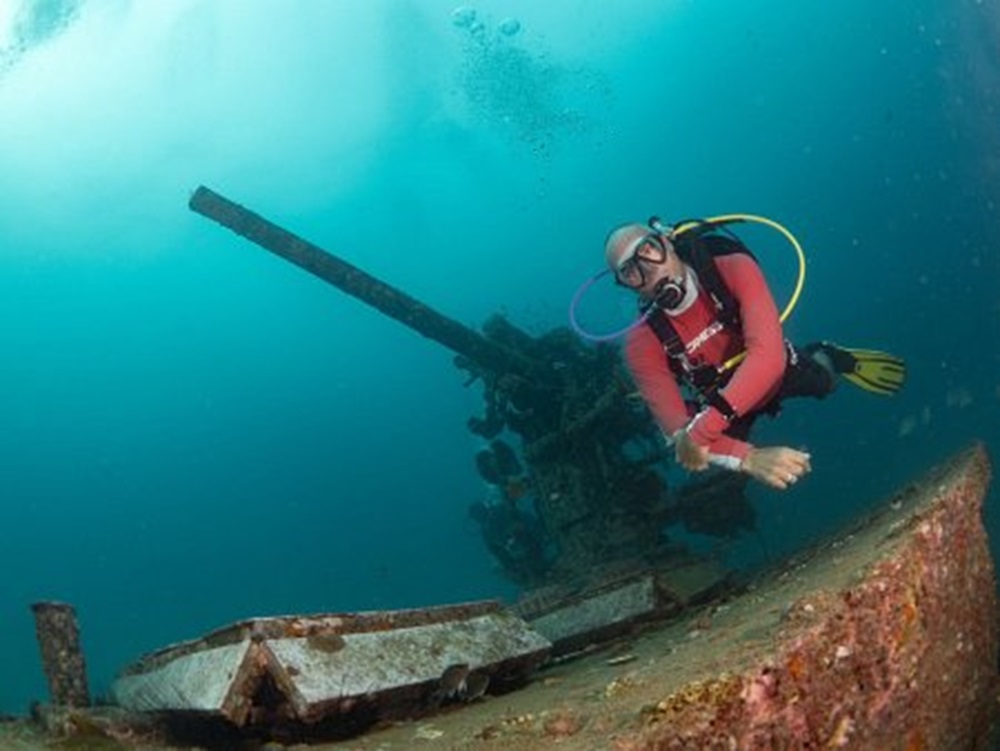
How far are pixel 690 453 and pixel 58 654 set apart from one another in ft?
11.4

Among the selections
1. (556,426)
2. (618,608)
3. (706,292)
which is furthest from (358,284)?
(618,608)

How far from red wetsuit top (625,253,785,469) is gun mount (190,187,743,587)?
3566 mm

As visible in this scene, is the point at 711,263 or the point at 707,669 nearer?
the point at 707,669

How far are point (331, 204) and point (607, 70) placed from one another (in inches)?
1471

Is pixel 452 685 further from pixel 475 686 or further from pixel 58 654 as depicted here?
pixel 58 654

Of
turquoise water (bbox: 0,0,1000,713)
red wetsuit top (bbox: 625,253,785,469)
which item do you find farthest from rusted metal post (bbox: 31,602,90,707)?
turquoise water (bbox: 0,0,1000,713)

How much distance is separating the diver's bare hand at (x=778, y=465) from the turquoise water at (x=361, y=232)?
57.1m

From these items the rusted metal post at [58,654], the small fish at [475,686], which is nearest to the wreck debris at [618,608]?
the small fish at [475,686]

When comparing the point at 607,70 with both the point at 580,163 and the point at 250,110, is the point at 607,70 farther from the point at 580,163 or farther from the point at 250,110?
the point at 250,110

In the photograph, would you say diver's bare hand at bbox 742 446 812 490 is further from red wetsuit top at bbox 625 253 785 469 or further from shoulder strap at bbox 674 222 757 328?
shoulder strap at bbox 674 222 757 328

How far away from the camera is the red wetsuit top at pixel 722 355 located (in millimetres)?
4648

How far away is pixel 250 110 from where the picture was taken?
8412 cm

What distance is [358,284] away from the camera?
961 cm

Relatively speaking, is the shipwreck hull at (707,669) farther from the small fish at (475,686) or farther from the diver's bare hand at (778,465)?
the diver's bare hand at (778,465)
